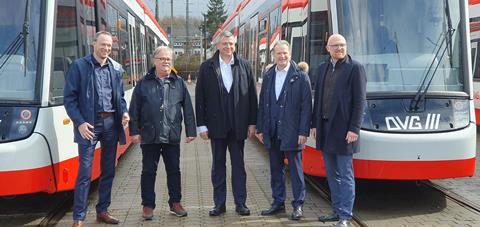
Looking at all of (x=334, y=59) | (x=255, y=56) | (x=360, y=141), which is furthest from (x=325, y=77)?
(x=255, y=56)

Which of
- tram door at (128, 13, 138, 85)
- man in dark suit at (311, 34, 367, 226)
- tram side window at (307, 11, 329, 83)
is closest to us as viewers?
man in dark suit at (311, 34, 367, 226)

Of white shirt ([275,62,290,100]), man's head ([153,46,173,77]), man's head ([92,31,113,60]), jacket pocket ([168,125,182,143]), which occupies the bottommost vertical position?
jacket pocket ([168,125,182,143])

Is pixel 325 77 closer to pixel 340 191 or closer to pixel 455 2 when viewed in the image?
pixel 340 191

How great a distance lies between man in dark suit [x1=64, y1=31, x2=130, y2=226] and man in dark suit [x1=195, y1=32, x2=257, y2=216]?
798 millimetres

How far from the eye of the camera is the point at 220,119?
5641 mm

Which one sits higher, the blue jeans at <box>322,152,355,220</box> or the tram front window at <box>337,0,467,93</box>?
the tram front window at <box>337,0,467,93</box>

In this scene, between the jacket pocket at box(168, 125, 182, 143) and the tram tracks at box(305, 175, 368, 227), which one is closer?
the jacket pocket at box(168, 125, 182, 143)

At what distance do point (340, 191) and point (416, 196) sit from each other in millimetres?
1878

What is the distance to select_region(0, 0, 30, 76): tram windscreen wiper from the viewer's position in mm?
5598

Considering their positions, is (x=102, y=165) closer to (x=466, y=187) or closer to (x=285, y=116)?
(x=285, y=116)

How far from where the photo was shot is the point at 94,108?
5.26m

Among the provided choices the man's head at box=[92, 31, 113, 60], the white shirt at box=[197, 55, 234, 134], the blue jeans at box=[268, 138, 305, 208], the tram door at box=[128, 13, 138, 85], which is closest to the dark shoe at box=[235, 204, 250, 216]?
the blue jeans at box=[268, 138, 305, 208]

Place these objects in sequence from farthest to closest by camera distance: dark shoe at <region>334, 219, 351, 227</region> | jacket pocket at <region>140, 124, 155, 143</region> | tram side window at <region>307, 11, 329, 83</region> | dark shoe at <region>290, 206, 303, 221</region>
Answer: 1. tram side window at <region>307, 11, 329, 83</region>
2. dark shoe at <region>290, 206, 303, 221</region>
3. jacket pocket at <region>140, 124, 155, 143</region>
4. dark shoe at <region>334, 219, 351, 227</region>

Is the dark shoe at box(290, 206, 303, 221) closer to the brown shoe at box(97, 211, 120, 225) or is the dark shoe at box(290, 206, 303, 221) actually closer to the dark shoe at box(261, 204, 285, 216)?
the dark shoe at box(261, 204, 285, 216)
